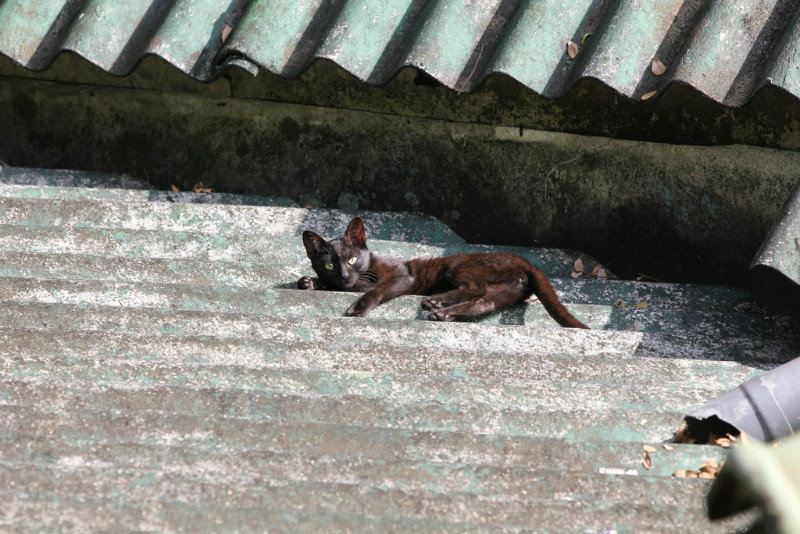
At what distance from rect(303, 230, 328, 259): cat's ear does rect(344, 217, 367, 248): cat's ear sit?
26 cm

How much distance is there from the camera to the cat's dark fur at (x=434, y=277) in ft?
15.5

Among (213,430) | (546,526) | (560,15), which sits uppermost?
→ (560,15)

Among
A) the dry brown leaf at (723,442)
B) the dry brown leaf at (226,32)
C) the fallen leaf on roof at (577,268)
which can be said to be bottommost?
the fallen leaf on roof at (577,268)

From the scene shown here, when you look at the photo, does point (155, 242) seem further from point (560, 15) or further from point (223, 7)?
point (560, 15)

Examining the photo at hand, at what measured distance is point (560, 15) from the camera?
4707 mm

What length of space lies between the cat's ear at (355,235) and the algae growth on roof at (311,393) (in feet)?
1.88

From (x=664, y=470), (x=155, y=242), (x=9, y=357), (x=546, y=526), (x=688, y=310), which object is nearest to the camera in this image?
(x=546, y=526)

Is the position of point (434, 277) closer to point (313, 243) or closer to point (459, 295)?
point (459, 295)

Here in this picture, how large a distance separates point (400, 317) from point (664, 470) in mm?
1715

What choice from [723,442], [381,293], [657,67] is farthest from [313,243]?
[723,442]

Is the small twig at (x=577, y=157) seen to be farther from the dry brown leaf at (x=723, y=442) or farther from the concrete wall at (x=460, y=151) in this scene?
the dry brown leaf at (x=723, y=442)

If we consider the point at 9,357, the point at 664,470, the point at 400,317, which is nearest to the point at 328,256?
the point at 400,317

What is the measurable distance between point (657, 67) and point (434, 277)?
1.57 meters

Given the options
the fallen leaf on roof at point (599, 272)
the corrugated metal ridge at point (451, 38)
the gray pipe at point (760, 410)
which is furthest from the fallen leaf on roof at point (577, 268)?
the gray pipe at point (760, 410)
